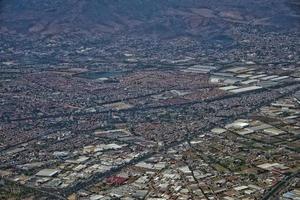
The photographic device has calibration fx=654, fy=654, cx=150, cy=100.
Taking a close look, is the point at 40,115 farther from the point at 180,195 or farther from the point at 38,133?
the point at 180,195

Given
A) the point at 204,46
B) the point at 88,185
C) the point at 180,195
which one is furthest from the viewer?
the point at 204,46

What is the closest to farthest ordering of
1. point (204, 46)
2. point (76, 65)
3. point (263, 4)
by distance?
point (76, 65) → point (204, 46) → point (263, 4)

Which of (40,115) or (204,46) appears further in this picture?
(204,46)

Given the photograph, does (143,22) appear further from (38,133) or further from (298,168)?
(298,168)

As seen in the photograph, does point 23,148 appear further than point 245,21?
No

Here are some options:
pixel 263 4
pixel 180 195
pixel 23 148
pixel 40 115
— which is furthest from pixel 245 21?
pixel 180 195

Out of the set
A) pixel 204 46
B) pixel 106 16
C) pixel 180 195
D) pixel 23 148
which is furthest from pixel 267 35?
pixel 180 195
